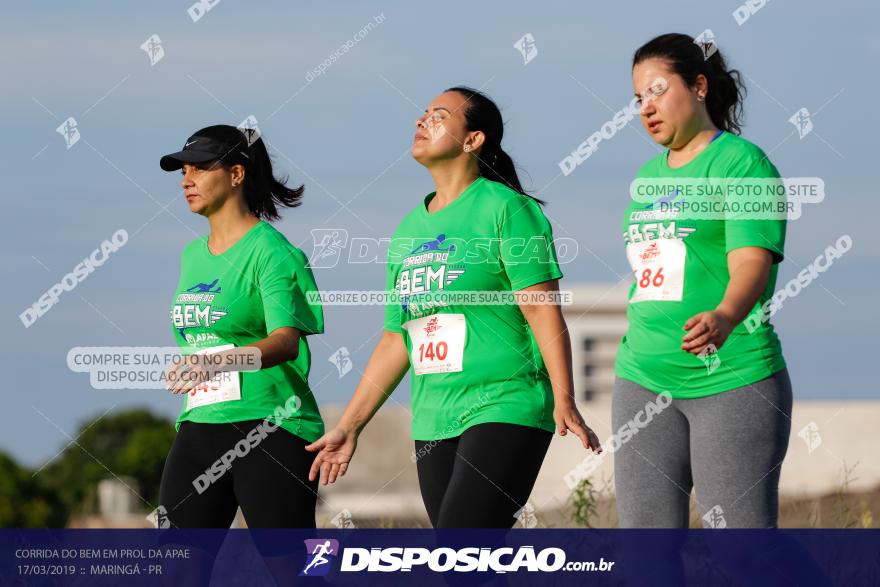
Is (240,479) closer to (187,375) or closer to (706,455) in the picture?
(187,375)

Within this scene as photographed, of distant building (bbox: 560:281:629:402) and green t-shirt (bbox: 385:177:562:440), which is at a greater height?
distant building (bbox: 560:281:629:402)

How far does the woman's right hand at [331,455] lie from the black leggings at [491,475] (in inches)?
19.8

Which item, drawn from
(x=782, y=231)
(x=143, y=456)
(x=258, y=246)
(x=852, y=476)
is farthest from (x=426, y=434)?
(x=143, y=456)

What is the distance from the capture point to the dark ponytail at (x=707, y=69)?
5047 mm

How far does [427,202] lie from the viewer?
556 cm

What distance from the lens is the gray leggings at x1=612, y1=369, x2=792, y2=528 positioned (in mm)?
4805

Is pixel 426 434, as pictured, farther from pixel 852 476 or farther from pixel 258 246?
pixel 852 476

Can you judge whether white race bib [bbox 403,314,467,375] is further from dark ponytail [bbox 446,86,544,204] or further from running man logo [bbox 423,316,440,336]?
dark ponytail [bbox 446,86,544,204]

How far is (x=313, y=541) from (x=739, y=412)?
68.9 inches

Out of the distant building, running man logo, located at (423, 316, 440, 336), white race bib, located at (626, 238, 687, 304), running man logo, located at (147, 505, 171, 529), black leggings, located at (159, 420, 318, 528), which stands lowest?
running man logo, located at (147, 505, 171, 529)

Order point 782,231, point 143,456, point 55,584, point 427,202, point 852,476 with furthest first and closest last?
point 143,456
point 852,476
point 55,584
point 427,202
point 782,231

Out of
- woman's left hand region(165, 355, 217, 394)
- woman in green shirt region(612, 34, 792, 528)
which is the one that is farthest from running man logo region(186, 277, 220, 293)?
woman in green shirt region(612, 34, 792, 528)

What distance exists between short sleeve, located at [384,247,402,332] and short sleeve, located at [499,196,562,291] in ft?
1.64

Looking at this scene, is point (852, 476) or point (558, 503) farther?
point (558, 503)
